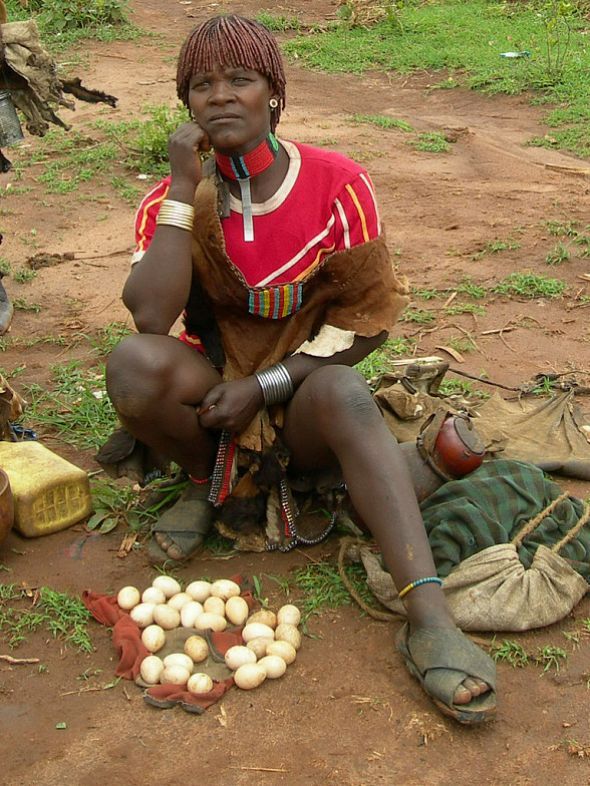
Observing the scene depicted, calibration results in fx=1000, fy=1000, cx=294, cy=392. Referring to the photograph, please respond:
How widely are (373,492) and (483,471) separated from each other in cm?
55

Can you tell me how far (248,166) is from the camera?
284 centimetres

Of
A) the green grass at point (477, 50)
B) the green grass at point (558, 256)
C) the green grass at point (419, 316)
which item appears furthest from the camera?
the green grass at point (477, 50)

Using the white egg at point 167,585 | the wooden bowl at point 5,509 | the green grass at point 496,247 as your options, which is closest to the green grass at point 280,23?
the green grass at point 496,247

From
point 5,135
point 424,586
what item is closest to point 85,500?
point 424,586

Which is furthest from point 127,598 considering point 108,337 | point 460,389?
point 108,337

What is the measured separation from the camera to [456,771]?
7.38ft

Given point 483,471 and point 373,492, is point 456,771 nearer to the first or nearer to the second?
point 373,492

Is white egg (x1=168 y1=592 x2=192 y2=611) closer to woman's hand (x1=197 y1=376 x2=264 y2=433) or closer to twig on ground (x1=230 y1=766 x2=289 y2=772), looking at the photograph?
woman's hand (x1=197 y1=376 x2=264 y2=433)

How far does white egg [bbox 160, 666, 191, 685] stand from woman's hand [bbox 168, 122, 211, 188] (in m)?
1.30

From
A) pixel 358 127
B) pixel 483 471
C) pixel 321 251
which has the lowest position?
pixel 358 127

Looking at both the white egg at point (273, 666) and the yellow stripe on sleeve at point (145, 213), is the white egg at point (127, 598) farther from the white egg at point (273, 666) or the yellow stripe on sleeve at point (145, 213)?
the yellow stripe on sleeve at point (145, 213)

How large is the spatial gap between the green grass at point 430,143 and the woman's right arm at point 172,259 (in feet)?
16.3

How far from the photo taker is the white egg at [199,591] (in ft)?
9.28

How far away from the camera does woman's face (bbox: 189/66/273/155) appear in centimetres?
272
